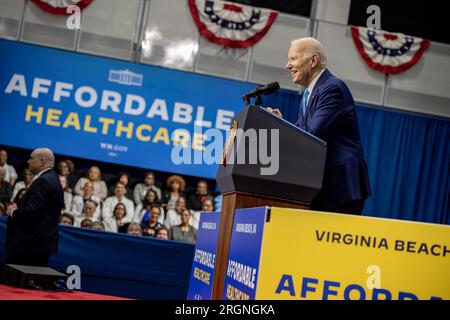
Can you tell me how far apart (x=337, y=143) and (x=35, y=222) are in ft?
9.42

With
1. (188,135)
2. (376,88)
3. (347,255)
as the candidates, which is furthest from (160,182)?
(347,255)

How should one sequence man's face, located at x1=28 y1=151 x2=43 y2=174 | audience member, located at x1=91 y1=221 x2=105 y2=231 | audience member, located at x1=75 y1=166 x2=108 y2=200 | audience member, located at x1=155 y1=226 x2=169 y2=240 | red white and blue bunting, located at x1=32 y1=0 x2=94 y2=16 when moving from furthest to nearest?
red white and blue bunting, located at x1=32 y1=0 x2=94 y2=16 < audience member, located at x1=75 y1=166 x2=108 y2=200 < audience member, located at x1=91 y1=221 x2=105 y2=231 < audience member, located at x1=155 y1=226 x2=169 y2=240 < man's face, located at x1=28 y1=151 x2=43 y2=174

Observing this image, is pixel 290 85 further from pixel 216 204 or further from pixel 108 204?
pixel 108 204

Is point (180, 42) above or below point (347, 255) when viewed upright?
above

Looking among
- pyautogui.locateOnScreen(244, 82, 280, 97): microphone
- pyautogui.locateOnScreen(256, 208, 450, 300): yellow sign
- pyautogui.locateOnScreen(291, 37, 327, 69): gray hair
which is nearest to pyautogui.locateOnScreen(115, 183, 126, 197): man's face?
pyautogui.locateOnScreen(291, 37, 327, 69): gray hair

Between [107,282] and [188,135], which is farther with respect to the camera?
[188,135]

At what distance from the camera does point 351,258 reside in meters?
2.27

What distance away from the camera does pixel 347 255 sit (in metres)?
2.27

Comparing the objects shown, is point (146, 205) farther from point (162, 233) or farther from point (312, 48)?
point (312, 48)

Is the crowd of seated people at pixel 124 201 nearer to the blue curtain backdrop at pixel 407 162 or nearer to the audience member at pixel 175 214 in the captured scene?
the audience member at pixel 175 214

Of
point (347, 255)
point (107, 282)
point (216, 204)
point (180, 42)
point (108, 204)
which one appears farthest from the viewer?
point (180, 42)

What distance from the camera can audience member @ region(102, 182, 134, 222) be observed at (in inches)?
360

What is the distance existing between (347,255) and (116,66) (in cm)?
816

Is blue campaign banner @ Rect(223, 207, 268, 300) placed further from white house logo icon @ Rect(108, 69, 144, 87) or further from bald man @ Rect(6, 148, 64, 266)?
white house logo icon @ Rect(108, 69, 144, 87)
